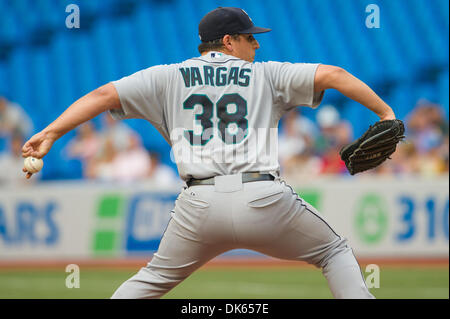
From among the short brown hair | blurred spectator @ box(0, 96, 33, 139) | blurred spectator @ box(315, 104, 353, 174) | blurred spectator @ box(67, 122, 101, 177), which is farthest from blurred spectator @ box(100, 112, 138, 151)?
the short brown hair

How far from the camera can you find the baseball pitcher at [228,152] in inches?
141

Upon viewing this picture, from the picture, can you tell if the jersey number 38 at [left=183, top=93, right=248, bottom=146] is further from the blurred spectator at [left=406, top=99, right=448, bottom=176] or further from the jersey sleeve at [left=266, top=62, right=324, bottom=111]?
the blurred spectator at [left=406, top=99, right=448, bottom=176]

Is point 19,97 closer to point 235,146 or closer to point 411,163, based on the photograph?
point 411,163

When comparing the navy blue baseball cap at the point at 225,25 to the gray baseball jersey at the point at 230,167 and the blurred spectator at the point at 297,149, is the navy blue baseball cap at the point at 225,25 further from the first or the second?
the blurred spectator at the point at 297,149

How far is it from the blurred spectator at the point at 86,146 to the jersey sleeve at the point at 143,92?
7929 millimetres

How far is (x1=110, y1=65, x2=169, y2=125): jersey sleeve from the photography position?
12.4 ft

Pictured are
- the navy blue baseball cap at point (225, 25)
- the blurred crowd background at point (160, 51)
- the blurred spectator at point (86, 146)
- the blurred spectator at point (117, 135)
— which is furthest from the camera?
the blurred crowd background at point (160, 51)

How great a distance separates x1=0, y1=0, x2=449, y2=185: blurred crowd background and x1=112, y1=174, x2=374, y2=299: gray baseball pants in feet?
26.5

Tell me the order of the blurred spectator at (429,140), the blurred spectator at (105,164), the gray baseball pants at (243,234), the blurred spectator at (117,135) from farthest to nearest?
the blurred spectator at (117,135), the blurred spectator at (105,164), the blurred spectator at (429,140), the gray baseball pants at (243,234)

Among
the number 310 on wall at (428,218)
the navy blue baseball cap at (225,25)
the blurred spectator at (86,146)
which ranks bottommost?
the number 310 on wall at (428,218)

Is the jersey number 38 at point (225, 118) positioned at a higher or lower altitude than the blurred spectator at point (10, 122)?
lower

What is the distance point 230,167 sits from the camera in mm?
3631

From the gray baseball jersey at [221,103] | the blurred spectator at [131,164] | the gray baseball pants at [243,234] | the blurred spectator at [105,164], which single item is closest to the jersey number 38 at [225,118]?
the gray baseball jersey at [221,103]
